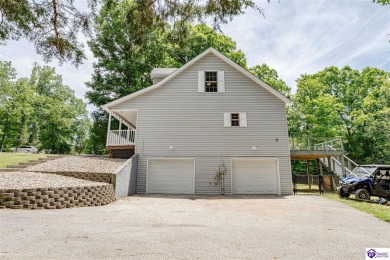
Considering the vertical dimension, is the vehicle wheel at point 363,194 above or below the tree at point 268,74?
below

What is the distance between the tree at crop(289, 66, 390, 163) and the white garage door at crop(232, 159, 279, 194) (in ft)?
47.5

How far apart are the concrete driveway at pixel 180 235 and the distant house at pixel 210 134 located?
18.6 ft

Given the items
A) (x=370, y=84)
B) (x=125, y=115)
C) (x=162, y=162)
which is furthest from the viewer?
(x=370, y=84)

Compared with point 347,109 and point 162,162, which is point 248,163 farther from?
point 347,109

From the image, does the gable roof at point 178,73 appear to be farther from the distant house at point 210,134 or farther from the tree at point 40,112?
the tree at point 40,112

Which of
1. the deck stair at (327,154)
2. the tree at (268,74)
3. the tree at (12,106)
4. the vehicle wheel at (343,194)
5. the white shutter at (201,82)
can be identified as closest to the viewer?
the vehicle wheel at (343,194)

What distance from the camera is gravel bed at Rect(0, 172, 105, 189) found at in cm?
653

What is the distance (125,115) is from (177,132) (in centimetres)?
386

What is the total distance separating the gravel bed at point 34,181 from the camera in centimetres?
653

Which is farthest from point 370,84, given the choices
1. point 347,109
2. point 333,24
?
point 333,24

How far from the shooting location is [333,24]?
8273 mm

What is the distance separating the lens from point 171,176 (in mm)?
12125

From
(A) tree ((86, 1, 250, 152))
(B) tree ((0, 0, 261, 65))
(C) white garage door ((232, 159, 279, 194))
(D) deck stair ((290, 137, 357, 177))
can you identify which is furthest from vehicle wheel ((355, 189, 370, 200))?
(A) tree ((86, 1, 250, 152))

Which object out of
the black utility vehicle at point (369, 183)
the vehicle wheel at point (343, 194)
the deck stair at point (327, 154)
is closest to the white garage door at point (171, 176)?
the deck stair at point (327, 154)
